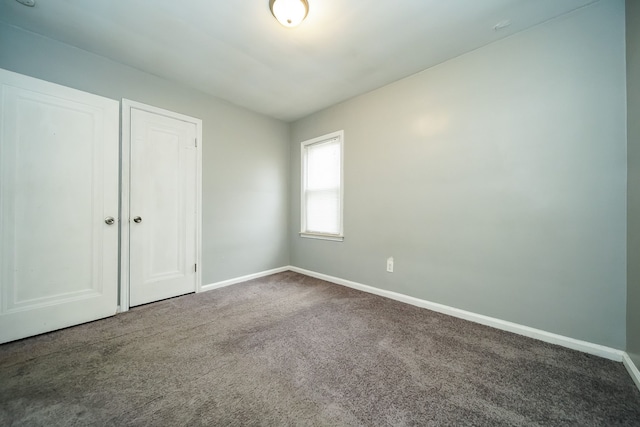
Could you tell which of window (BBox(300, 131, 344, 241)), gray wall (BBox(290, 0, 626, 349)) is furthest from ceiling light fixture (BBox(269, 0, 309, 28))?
window (BBox(300, 131, 344, 241))

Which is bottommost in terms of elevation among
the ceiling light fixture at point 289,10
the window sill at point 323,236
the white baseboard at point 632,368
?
the white baseboard at point 632,368

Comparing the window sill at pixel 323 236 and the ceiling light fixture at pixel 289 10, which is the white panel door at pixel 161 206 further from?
the ceiling light fixture at pixel 289 10

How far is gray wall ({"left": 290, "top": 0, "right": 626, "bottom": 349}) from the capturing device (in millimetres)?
1619

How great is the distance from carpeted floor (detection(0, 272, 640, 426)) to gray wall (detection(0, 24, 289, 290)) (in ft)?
4.08

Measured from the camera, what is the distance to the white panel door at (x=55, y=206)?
181 cm

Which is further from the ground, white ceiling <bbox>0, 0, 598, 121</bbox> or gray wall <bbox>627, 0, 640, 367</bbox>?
white ceiling <bbox>0, 0, 598, 121</bbox>

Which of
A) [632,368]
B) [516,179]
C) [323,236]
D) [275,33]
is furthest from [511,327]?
[275,33]

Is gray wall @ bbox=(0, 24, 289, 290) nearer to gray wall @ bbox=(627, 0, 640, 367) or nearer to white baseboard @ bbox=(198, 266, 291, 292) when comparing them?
white baseboard @ bbox=(198, 266, 291, 292)

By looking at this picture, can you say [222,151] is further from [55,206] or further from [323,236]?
[323,236]

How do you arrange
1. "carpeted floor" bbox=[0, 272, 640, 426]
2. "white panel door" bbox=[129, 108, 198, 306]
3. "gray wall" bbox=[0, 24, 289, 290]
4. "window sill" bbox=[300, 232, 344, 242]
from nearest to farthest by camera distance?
"carpeted floor" bbox=[0, 272, 640, 426], "gray wall" bbox=[0, 24, 289, 290], "white panel door" bbox=[129, 108, 198, 306], "window sill" bbox=[300, 232, 344, 242]

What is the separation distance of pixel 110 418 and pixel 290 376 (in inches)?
35.7

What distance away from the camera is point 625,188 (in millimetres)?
1559

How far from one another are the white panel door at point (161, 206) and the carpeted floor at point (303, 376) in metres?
0.52

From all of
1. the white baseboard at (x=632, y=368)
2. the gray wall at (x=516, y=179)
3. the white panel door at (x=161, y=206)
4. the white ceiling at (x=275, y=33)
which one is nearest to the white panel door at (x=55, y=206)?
the white panel door at (x=161, y=206)
